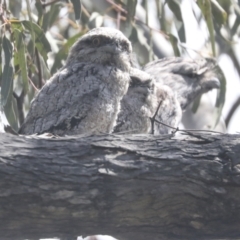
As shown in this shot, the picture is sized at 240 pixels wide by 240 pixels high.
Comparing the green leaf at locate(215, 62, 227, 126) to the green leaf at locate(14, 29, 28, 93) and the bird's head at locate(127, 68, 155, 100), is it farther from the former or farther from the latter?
the green leaf at locate(14, 29, 28, 93)

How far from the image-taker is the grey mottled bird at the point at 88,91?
158 inches

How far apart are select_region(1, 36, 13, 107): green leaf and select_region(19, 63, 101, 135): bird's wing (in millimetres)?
251

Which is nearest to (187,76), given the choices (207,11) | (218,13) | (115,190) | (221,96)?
(221,96)

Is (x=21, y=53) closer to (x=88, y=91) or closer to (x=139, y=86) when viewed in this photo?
(x=88, y=91)

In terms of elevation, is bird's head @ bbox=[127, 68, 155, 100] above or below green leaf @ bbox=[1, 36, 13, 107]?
below

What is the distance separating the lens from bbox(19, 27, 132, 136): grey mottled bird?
400 centimetres

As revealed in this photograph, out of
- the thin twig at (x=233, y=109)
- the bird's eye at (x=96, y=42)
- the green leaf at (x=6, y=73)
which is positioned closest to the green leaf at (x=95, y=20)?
the bird's eye at (x=96, y=42)

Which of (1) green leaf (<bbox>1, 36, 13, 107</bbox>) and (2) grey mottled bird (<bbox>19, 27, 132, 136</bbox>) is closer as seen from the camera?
(1) green leaf (<bbox>1, 36, 13, 107</bbox>)

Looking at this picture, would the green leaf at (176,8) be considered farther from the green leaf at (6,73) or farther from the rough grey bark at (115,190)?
the rough grey bark at (115,190)

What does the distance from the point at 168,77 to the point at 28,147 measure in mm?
3083

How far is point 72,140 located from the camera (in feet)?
9.55

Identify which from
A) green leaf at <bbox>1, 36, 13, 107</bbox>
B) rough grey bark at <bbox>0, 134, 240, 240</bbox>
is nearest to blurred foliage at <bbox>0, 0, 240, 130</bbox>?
green leaf at <bbox>1, 36, 13, 107</bbox>

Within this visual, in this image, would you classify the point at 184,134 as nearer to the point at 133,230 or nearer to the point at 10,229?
the point at 133,230

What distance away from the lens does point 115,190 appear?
9.11 feet
